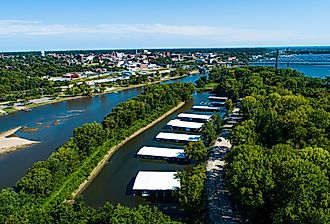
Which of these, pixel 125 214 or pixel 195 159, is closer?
pixel 125 214

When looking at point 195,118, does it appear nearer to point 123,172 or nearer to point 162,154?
point 162,154

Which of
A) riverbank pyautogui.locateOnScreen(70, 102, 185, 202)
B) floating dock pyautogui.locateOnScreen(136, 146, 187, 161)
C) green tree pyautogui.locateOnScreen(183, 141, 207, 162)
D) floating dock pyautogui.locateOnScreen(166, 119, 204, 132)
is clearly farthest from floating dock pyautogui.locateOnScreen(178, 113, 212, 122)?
green tree pyautogui.locateOnScreen(183, 141, 207, 162)

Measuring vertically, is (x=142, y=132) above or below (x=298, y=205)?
below

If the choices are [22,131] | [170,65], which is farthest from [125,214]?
[170,65]

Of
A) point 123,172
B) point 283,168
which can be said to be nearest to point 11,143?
point 123,172

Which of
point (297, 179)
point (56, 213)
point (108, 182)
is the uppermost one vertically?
point (297, 179)

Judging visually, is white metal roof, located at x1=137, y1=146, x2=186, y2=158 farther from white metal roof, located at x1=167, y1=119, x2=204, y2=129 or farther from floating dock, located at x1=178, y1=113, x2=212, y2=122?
floating dock, located at x1=178, y1=113, x2=212, y2=122

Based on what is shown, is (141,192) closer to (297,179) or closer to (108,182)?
(108,182)
